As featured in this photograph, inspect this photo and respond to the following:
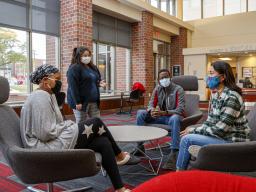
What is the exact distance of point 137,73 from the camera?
8.96 m

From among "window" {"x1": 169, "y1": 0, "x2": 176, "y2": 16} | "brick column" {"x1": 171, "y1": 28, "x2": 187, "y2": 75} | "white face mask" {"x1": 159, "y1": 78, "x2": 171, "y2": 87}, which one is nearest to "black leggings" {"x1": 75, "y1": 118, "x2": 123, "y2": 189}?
"white face mask" {"x1": 159, "y1": 78, "x2": 171, "y2": 87}

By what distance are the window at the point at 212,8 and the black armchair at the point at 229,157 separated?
37.0 ft

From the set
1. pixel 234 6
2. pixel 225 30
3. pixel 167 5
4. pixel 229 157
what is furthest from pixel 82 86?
pixel 234 6

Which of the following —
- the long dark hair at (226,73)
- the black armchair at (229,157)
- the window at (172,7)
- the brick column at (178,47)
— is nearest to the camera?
the black armchair at (229,157)

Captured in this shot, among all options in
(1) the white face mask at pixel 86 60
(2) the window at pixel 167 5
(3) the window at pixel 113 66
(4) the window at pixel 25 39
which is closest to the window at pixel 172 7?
(2) the window at pixel 167 5

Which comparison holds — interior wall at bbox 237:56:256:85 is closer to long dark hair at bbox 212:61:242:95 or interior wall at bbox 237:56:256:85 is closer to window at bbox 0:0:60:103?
window at bbox 0:0:60:103

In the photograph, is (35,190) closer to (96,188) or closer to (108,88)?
(96,188)

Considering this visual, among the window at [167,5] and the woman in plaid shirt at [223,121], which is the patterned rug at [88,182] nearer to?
the woman in plaid shirt at [223,121]

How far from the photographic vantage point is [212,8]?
12.1 metres

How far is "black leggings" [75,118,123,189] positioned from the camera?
209 cm

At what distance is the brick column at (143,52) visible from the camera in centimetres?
881

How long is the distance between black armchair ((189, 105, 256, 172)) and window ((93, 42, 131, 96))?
6.26 m

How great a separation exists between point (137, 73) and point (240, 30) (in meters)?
5.28

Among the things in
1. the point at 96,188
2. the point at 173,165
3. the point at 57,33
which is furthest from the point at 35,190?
the point at 57,33
